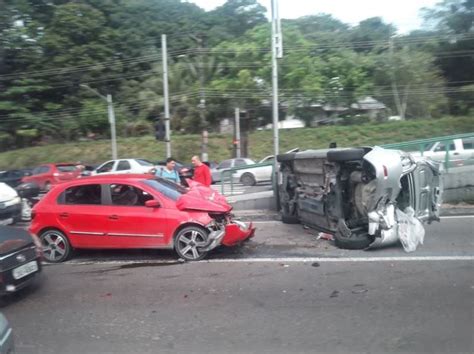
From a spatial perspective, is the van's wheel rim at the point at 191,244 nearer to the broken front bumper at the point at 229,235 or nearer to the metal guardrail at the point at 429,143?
the broken front bumper at the point at 229,235

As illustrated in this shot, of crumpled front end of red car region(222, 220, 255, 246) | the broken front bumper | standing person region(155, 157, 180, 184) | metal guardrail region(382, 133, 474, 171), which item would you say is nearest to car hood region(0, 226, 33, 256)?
the broken front bumper

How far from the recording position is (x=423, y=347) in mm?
4348

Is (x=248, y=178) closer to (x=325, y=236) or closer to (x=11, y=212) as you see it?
(x=11, y=212)

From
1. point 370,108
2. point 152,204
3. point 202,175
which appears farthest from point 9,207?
point 370,108

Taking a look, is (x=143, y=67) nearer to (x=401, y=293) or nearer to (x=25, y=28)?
(x=25, y=28)

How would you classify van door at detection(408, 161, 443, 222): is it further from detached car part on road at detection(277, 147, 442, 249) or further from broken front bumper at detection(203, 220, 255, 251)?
broken front bumper at detection(203, 220, 255, 251)

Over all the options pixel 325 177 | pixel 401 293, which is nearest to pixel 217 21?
pixel 325 177

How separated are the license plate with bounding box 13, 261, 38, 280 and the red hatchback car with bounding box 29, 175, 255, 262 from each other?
191 centimetres

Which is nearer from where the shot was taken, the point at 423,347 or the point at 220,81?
the point at 423,347

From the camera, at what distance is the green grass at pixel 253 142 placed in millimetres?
38062

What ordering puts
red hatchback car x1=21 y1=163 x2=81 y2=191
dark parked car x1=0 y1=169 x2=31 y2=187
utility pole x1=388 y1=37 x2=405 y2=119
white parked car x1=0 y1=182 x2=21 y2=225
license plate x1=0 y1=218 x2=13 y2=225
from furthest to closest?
1. utility pole x1=388 y1=37 x2=405 y2=119
2. red hatchback car x1=21 y1=163 x2=81 y2=191
3. dark parked car x1=0 y1=169 x2=31 y2=187
4. white parked car x1=0 y1=182 x2=21 y2=225
5. license plate x1=0 y1=218 x2=13 y2=225

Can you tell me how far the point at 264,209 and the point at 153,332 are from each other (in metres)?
8.86

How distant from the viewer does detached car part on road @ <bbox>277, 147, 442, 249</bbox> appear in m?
7.66

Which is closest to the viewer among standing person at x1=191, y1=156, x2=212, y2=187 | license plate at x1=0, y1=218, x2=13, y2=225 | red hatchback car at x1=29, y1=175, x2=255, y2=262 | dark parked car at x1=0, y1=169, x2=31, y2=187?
red hatchback car at x1=29, y1=175, x2=255, y2=262
